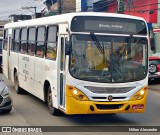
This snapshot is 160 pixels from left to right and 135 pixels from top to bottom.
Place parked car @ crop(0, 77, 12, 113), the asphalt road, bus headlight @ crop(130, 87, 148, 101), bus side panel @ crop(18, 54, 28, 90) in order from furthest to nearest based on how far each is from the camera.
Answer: bus side panel @ crop(18, 54, 28, 90) → parked car @ crop(0, 77, 12, 113) → the asphalt road → bus headlight @ crop(130, 87, 148, 101)

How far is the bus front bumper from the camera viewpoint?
10758 millimetres

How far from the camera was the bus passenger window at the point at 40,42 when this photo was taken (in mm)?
13734

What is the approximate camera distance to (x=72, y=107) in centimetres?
1080

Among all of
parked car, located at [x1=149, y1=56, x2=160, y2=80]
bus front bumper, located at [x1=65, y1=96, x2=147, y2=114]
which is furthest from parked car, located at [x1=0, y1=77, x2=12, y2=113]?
parked car, located at [x1=149, y1=56, x2=160, y2=80]

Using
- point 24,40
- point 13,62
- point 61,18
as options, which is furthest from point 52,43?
point 13,62

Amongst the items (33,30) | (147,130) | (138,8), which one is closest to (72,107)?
(147,130)

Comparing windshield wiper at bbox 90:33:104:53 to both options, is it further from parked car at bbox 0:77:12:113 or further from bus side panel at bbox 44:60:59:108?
parked car at bbox 0:77:12:113

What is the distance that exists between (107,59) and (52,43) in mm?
2194

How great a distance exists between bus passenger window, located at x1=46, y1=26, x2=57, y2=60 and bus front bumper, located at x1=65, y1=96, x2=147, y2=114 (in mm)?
1886

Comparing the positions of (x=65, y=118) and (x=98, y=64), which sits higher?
(x=98, y=64)

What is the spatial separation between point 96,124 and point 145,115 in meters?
2.21

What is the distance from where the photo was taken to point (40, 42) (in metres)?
14.1

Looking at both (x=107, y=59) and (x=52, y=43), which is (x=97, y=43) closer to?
(x=107, y=59)

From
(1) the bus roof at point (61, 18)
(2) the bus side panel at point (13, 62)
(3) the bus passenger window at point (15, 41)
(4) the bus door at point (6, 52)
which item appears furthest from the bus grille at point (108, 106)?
(4) the bus door at point (6, 52)
